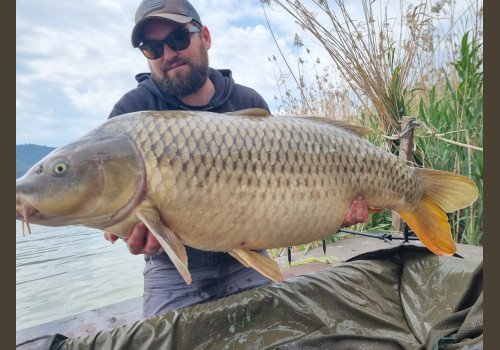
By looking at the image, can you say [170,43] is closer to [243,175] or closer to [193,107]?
[193,107]

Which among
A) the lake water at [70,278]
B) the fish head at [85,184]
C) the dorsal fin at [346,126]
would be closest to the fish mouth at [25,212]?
the fish head at [85,184]

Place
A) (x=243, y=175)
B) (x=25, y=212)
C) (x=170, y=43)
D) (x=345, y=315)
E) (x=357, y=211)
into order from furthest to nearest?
(x=170, y=43)
(x=345, y=315)
(x=357, y=211)
(x=243, y=175)
(x=25, y=212)

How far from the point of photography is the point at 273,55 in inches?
156

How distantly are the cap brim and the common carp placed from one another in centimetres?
64

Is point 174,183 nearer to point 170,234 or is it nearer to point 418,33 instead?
point 170,234

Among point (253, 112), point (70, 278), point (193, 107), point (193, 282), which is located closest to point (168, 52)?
point (193, 107)

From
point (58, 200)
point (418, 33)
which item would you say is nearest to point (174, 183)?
point (58, 200)

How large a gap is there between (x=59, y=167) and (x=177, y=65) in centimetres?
87

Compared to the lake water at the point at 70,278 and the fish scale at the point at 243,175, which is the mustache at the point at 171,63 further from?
the lake water at the point at 70,278

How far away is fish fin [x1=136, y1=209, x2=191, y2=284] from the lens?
0.97 metres

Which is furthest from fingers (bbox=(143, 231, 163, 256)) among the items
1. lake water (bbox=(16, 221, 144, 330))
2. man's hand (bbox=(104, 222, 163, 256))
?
lake water (bbox=(16, 221, 144, 330))

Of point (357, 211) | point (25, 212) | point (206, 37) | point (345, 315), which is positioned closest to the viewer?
point (25, 212)

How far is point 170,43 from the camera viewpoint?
1637 millimetres

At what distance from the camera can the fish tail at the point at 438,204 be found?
1376mm
